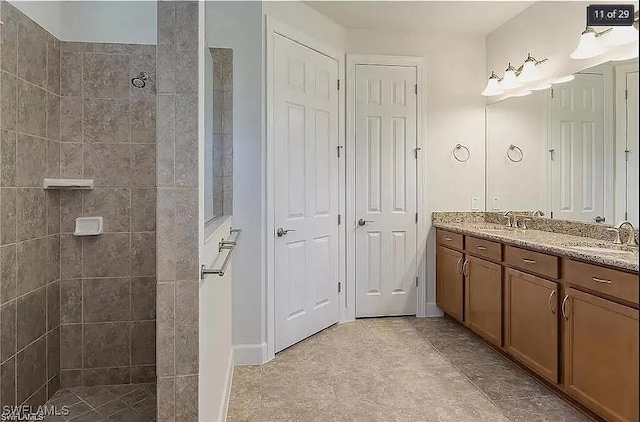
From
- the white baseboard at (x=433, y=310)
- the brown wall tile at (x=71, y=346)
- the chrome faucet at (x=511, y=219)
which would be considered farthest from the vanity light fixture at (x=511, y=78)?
the brown wall tile at (x=71, y=346)

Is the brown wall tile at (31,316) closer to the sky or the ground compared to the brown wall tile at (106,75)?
closer to the ground

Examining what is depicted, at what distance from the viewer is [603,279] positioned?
80.5 inches

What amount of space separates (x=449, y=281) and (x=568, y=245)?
4.48 feet

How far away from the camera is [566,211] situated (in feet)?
10.3

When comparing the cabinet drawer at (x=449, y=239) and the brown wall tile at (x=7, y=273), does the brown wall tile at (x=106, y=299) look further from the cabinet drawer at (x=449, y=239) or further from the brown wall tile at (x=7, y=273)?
the cabinet drawer at (x=449, y=239)

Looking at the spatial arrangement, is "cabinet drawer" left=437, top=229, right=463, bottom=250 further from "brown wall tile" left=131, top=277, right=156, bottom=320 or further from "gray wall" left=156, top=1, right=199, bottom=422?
"gray wall" left=156, top=1, right=199, bottom=422

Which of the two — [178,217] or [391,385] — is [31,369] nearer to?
[178,217]

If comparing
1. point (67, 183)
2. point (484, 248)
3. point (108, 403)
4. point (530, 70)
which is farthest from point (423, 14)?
point (108, 403)

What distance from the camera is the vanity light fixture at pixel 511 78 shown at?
143 inches

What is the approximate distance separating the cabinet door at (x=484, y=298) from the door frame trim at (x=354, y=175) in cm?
66

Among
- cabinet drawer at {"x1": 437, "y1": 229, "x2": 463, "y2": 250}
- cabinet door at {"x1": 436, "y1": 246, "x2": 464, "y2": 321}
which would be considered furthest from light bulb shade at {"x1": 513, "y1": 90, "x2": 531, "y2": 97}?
cabinet door at {"x1": 436, "y1": 246, "x2": 464, "y2": 321}

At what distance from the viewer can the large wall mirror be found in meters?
2.50

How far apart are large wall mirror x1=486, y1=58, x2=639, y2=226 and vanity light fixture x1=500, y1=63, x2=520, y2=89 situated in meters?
0.13

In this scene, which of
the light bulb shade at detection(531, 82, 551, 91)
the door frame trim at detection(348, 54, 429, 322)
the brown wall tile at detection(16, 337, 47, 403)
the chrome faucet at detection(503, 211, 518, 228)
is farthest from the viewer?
the door frame trim at detection(348, 54, 429, 322)
